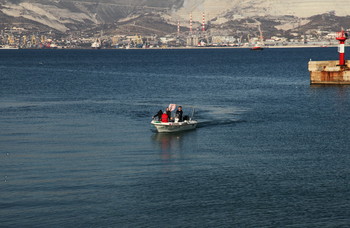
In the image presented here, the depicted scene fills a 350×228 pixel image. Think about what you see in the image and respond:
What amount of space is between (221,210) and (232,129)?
26723 millimetres

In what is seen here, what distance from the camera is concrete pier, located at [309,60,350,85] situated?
328ft

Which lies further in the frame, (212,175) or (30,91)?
(30,91)

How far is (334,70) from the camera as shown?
331 feet

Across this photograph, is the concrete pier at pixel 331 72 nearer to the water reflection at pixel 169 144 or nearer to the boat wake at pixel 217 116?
the boat wake at pixel 217 116

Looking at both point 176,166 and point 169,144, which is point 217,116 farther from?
point 176,166

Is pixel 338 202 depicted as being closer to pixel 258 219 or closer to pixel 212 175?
pixel 258 219

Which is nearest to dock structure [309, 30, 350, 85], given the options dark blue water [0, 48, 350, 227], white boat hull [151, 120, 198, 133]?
dark blue water [0, 48, 350, 227]

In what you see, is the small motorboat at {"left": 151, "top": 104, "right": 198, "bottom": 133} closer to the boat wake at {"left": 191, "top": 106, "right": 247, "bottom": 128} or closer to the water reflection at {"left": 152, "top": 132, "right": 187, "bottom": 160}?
the water reflection at {"left": 152, "top": 132, "right": 187, "bottom": 160}

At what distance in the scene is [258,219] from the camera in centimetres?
3300

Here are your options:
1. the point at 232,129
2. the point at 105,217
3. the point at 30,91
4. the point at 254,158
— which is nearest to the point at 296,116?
the point at 232,129

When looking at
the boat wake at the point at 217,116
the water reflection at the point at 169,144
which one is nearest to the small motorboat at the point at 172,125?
the water reflection at the point at 169,144

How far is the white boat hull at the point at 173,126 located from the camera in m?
58.5

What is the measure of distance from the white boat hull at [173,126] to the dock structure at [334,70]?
45.1 m

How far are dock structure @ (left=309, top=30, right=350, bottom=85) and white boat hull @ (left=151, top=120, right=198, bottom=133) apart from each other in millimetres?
45074
